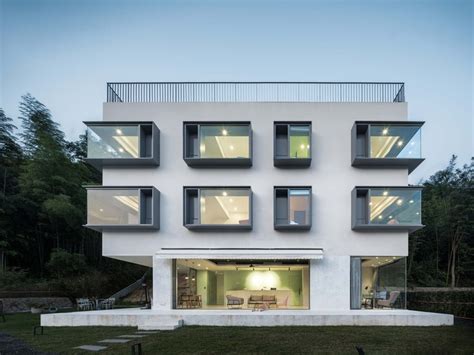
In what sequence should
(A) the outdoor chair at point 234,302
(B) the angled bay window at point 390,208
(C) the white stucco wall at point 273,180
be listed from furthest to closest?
(A) the outdoor chair at point 234,302
(C) the white stucco wall at point 273,180
(B) the angled bay window at point 390,208

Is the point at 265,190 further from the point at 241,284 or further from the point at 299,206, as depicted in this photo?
the point at 241,284

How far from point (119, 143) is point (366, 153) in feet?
30.8

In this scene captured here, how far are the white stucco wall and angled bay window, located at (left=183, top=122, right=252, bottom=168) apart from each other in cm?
49

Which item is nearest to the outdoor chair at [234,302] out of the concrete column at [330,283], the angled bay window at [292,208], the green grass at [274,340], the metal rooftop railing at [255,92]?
the concrete column at [330,283]

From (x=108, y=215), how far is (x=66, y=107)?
109 m

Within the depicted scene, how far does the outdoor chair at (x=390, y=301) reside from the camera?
15.3 m

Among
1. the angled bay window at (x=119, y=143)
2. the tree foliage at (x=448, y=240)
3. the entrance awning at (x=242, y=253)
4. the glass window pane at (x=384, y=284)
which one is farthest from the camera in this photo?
the tree foliage at (x=448, y=240)

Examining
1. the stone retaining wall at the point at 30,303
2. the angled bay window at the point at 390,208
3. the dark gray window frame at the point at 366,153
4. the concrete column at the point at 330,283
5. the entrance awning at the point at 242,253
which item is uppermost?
the dark gray window frame at the point at 366,153

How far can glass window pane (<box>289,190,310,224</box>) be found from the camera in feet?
48.6

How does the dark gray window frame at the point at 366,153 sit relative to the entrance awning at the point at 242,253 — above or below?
above

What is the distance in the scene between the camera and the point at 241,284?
66.0 ft

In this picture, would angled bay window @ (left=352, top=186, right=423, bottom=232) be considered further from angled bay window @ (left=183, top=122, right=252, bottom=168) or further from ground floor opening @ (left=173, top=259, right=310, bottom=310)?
angled bay window @ (left=183, top=122, right=252, bottom=168)

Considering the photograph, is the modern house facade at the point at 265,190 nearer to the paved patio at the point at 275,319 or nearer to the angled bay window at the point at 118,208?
the angled bay window at the point at 118,208

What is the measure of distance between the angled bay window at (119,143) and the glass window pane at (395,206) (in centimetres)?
831
